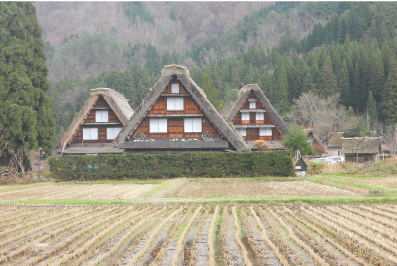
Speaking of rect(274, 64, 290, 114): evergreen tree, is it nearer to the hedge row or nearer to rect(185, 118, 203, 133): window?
rect(185, 118, 203, 133): window

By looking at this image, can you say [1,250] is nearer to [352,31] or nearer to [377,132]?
[377,132]

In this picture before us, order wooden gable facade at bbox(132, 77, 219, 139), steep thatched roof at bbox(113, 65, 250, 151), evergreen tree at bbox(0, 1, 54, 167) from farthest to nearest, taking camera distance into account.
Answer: evergreen tree at bbox(0, 1, 54, 167) < wooden gable facade at bbox(132, 77, 219, 139) < steep thatched roof at bbox(113, 65, 250, 151)

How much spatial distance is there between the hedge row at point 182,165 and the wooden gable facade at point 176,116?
321 cm

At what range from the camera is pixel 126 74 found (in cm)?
8294

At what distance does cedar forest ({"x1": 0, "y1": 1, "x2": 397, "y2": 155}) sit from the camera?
67812 mm

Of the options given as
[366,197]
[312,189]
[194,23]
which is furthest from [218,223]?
[194,23]

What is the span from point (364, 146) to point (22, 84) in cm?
3546

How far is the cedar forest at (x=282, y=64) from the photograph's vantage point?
6781 centimetres

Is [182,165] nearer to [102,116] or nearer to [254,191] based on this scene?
[254,191]

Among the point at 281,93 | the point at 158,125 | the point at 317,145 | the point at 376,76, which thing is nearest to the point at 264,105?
the point at 317,145

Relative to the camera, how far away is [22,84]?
105 ft

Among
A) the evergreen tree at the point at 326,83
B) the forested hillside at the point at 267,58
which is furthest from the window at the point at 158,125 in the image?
the evergreen tree at the point at 326,83

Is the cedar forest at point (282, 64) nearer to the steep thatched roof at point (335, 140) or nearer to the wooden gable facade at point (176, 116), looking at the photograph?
the steep thatched roof at point (335, 140)

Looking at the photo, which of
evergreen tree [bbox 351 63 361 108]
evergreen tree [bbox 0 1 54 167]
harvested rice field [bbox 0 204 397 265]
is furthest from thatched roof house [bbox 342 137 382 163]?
harvested rice field [bbox 0 204 397 265]
